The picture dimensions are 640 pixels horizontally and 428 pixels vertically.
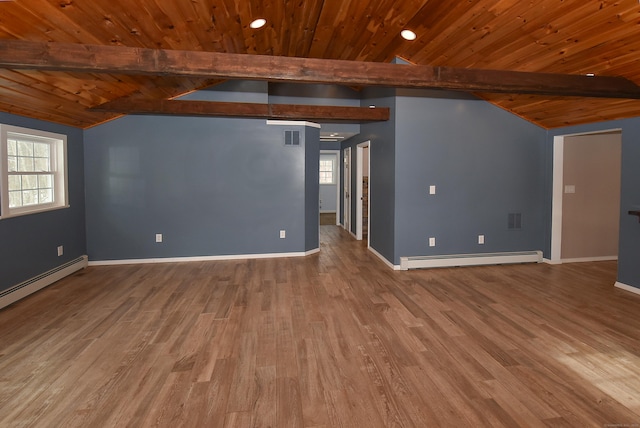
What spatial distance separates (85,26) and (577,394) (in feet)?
14.4

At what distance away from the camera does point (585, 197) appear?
558 cm

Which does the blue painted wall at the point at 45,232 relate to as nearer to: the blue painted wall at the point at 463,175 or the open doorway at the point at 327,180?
the blue painted wall at the point at 463,175

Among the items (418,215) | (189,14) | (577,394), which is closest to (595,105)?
(418,215)

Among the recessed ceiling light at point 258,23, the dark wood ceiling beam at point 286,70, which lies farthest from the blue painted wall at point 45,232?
the recessed ceiling light at point 258,23

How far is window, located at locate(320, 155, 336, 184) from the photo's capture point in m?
12.3

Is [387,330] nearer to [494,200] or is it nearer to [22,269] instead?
[494,200]

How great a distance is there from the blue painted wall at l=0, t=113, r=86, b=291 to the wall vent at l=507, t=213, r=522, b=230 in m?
6.49

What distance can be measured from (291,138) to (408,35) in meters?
2.50

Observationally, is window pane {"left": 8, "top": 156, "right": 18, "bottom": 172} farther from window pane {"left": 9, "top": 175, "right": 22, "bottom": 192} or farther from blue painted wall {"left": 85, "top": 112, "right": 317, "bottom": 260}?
blue painted wall {"left": 85, "top": 112, "right": 317, "bottom": 260}

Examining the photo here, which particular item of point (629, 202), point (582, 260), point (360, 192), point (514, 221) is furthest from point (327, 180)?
point (629, 202)

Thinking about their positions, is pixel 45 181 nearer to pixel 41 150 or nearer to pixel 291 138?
pixel 41 150

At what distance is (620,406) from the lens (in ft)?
6.89

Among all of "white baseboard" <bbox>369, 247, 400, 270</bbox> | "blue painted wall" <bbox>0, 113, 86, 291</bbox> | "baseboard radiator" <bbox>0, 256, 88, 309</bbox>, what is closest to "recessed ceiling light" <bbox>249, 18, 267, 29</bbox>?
"blue painted wall" <bbox>0, 113, 86, 291</bbox>

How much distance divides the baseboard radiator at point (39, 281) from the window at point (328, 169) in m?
8.19
